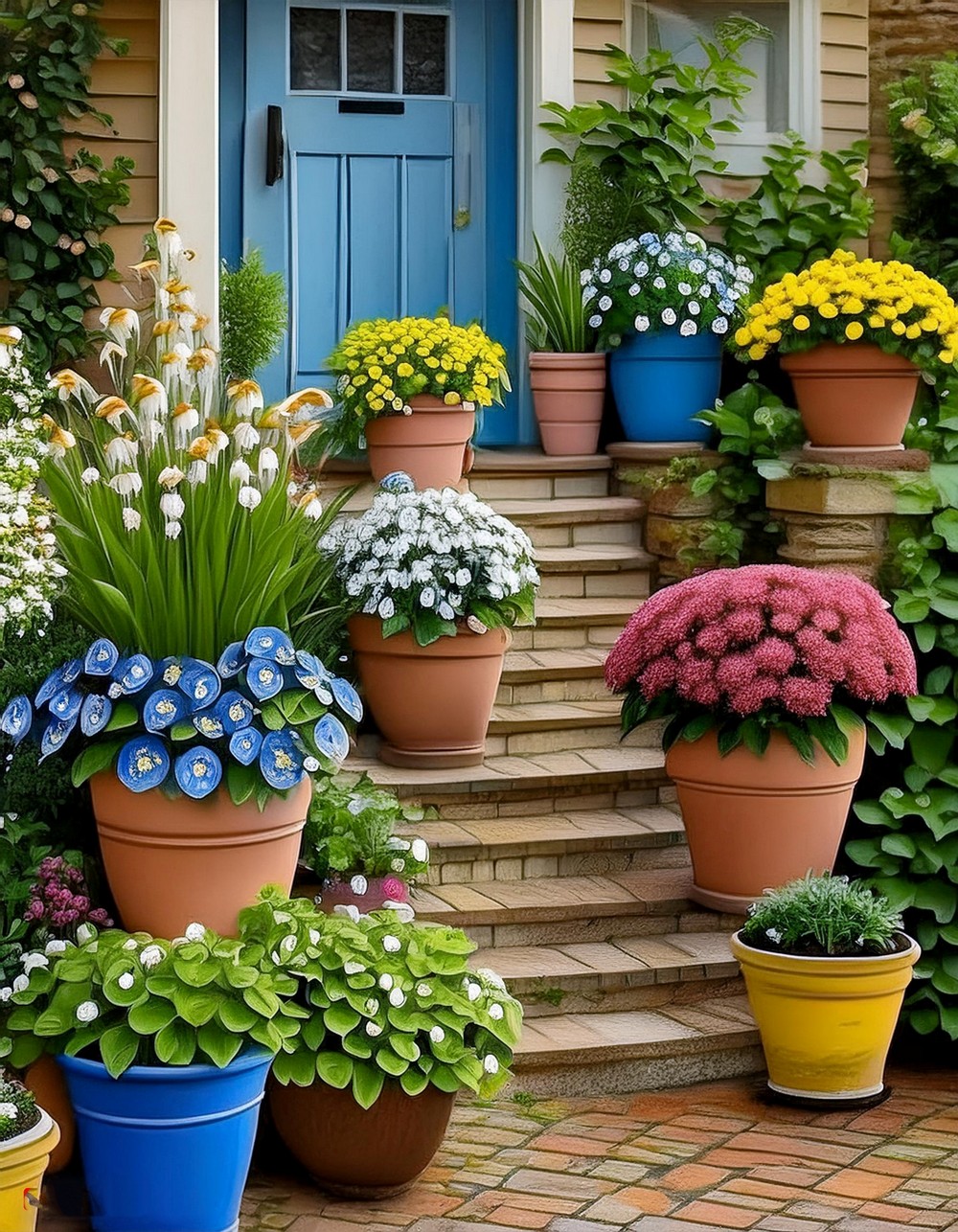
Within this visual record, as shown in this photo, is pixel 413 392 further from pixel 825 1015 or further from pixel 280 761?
pixel 825 1015

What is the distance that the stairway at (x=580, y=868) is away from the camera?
4.32 m

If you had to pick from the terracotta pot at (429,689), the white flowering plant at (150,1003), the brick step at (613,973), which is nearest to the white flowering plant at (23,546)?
the white flowering plant at (150,1003)

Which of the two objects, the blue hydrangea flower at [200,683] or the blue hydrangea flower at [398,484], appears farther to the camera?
the blue hydrangea flower at [398,484]

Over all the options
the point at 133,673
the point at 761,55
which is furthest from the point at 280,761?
the point at 761,55

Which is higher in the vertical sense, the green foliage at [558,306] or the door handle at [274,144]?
the door handle at [274,144]

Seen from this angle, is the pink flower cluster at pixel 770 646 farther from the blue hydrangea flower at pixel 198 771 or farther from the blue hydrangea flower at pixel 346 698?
the blue hydrangea flower at pixel 198 771

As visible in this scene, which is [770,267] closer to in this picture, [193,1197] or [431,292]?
[431,292]

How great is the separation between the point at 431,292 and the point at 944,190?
6.49 feet

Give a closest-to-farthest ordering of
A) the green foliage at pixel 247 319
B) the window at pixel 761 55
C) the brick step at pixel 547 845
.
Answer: the brick step at pixel 547 845 < the green foliage at pixel 247 319 < the window at pixel 761 55

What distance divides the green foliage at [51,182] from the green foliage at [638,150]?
166 cm

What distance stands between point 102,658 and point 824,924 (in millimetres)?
1770

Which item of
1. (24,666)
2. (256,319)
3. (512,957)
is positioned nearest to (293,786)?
(24,666)

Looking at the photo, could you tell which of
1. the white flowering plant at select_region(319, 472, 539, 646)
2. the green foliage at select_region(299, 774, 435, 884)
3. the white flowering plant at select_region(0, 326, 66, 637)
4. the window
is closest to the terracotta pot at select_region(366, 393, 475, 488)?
the white flowering plant at select_region(319, 472, 539, 646)

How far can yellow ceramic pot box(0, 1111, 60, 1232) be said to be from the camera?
2.96 m
